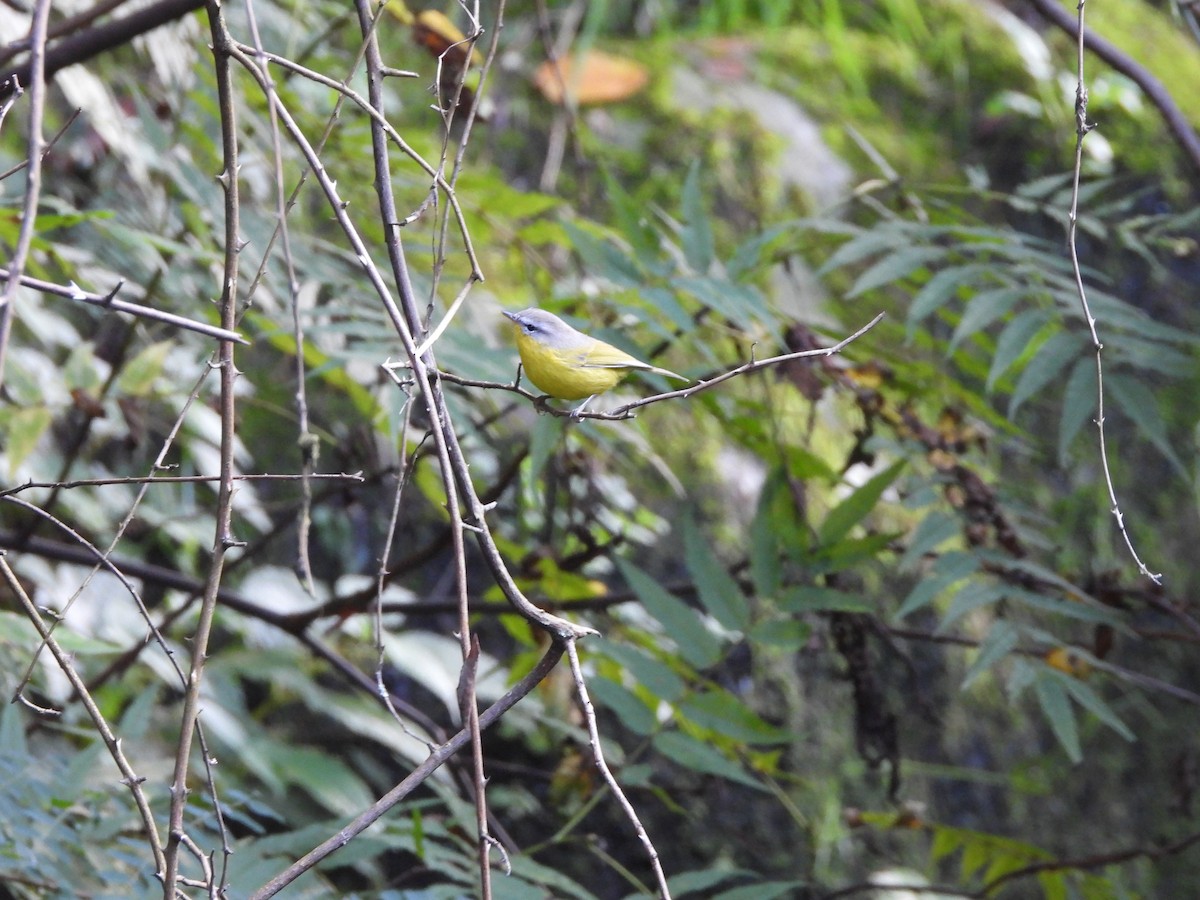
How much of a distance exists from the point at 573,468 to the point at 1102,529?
211 centimetres

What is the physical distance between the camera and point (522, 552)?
2.26 m

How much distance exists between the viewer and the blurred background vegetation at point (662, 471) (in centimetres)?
186

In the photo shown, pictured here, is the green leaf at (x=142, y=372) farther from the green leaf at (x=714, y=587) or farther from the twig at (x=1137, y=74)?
the twig at (x=1137, y=74)

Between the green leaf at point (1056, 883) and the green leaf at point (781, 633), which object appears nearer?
the green leaf at point (781, 633)

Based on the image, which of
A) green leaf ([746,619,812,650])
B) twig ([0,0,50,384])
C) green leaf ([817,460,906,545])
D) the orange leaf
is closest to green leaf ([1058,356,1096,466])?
green leaf ([817,460,906,545])

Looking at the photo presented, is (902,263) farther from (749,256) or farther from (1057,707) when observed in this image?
(1057,707)

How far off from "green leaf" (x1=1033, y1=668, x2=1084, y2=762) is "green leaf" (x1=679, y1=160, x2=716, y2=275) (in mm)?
894

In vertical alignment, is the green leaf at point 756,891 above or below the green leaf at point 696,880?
below

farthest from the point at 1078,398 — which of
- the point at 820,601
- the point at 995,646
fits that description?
the point at 820,601

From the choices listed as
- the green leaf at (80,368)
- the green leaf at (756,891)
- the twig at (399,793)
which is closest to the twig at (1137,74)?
the green leaf at (756,891)

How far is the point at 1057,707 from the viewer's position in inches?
69.1

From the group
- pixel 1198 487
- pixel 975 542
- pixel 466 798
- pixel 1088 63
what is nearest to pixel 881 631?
pixel 975 542

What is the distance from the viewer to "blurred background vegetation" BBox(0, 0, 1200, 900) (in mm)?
1862

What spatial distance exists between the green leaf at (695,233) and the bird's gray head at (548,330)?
20.8 inches
